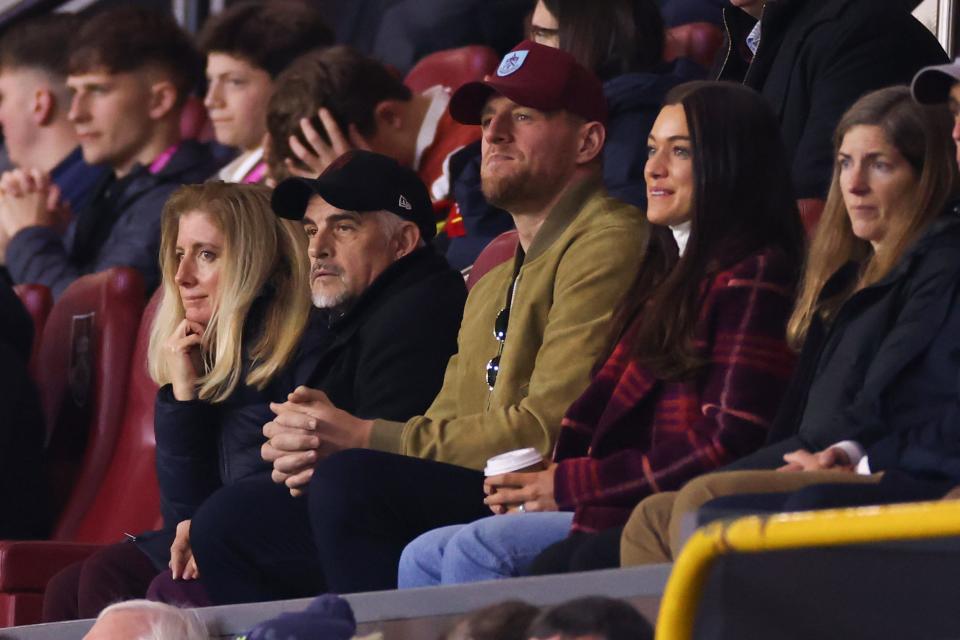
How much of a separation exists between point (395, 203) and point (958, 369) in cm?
135

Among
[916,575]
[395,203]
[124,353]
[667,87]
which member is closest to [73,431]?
[124,353]

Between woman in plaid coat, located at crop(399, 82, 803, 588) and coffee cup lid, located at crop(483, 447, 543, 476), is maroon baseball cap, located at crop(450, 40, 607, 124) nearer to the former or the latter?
woman in plaid coat, located at crop(399, 82, 803, 588)

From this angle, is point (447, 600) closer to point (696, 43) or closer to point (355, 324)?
point (355, 324)

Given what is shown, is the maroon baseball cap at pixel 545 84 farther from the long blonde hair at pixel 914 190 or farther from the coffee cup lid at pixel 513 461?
the coffee cup lid at pixel 513 461

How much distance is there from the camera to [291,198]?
11.2 ft

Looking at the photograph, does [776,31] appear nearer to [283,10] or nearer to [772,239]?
[772,239]

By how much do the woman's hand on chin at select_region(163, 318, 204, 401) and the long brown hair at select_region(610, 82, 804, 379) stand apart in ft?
3.75

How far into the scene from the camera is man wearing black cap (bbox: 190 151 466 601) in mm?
3102

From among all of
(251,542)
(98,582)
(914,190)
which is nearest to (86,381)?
(98,582)

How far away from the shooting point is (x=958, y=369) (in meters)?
2.27

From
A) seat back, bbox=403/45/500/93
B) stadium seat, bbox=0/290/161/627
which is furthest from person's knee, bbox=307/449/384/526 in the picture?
seat back, bbox=403/45/500/93

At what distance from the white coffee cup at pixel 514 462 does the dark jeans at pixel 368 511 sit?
0.15 m

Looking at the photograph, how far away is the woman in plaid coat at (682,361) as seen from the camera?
2.49 meters

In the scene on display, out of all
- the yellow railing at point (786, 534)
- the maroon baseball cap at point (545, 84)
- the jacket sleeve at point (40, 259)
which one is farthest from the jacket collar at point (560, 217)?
the jacket sleeve at point (40, 259)
